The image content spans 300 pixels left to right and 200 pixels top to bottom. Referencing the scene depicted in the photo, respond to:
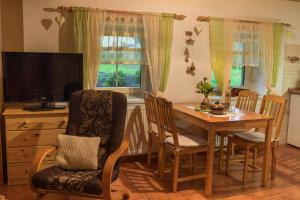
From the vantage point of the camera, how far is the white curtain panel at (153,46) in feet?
12.9

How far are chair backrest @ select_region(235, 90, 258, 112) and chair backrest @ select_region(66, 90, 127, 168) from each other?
1895 millimetres

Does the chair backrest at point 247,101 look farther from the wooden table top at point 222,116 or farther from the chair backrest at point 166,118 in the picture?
the chair backrest at point 166,118

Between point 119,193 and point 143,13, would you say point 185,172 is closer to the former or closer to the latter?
point 119,193

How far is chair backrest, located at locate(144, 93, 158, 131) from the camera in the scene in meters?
3.53

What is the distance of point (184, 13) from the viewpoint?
414cm

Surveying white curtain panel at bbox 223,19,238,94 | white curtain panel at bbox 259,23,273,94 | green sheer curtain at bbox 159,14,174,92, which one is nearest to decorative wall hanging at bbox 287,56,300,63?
white curtain panel at bbox 259,23,273,94

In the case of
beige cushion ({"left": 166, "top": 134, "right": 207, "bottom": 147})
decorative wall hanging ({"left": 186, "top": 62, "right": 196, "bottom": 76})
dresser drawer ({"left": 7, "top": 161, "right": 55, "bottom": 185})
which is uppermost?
decorative wall hanging ({"left": 186, "top": 62, "right": 196, "bottom": 76})

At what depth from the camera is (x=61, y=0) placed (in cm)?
360

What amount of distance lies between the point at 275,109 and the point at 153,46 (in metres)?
1.65

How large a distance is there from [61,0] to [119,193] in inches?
87.6

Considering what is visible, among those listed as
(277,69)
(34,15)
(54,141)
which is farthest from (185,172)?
(34,15)

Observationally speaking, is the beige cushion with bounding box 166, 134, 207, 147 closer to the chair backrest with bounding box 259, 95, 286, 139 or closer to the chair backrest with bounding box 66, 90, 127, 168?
the chair backrest with bounding box 66, 90, 127, 168

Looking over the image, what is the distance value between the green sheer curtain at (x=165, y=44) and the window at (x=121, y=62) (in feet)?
0.92

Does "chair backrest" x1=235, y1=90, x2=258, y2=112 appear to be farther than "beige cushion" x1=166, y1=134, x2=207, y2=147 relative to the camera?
Yes
